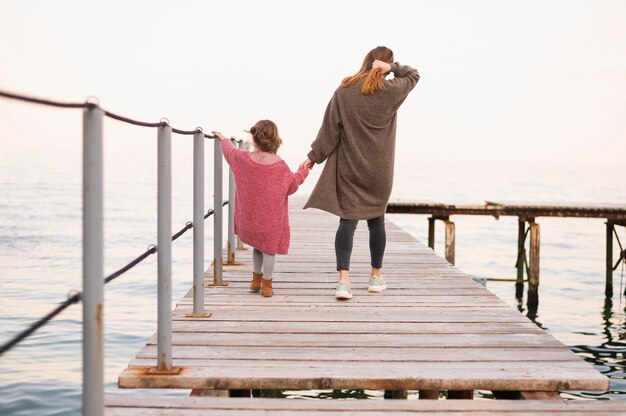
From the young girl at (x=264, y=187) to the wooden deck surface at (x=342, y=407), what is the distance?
5.86ft

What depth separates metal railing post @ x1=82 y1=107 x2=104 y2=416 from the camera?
2.22 meters

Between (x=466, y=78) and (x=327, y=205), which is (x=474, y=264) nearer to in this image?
(x=327, y=205)

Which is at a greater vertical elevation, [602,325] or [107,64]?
[107,64]

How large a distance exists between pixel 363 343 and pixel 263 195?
1.31 metres

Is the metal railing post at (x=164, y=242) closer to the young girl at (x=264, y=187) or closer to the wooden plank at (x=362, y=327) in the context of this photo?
the wooden plank at (x=362, y=327)

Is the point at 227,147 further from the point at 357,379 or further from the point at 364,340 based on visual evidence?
the point at 357,379

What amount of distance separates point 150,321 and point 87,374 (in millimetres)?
9319

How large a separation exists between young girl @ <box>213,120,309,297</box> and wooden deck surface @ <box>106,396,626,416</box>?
5.86 feet

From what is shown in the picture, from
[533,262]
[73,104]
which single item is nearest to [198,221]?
[73,104]

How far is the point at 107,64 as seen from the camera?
150ft

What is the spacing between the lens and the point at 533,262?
1194cm

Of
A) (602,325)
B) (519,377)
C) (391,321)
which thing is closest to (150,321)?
(602,325)

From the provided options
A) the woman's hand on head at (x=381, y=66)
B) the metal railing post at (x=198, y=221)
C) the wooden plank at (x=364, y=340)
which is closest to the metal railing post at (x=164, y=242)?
the wooden plank at (x=364, y=340)

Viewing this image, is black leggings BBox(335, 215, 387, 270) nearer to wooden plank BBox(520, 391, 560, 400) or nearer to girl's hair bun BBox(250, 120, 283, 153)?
girl's hair bun BBox(250, 120, 283, 153)
